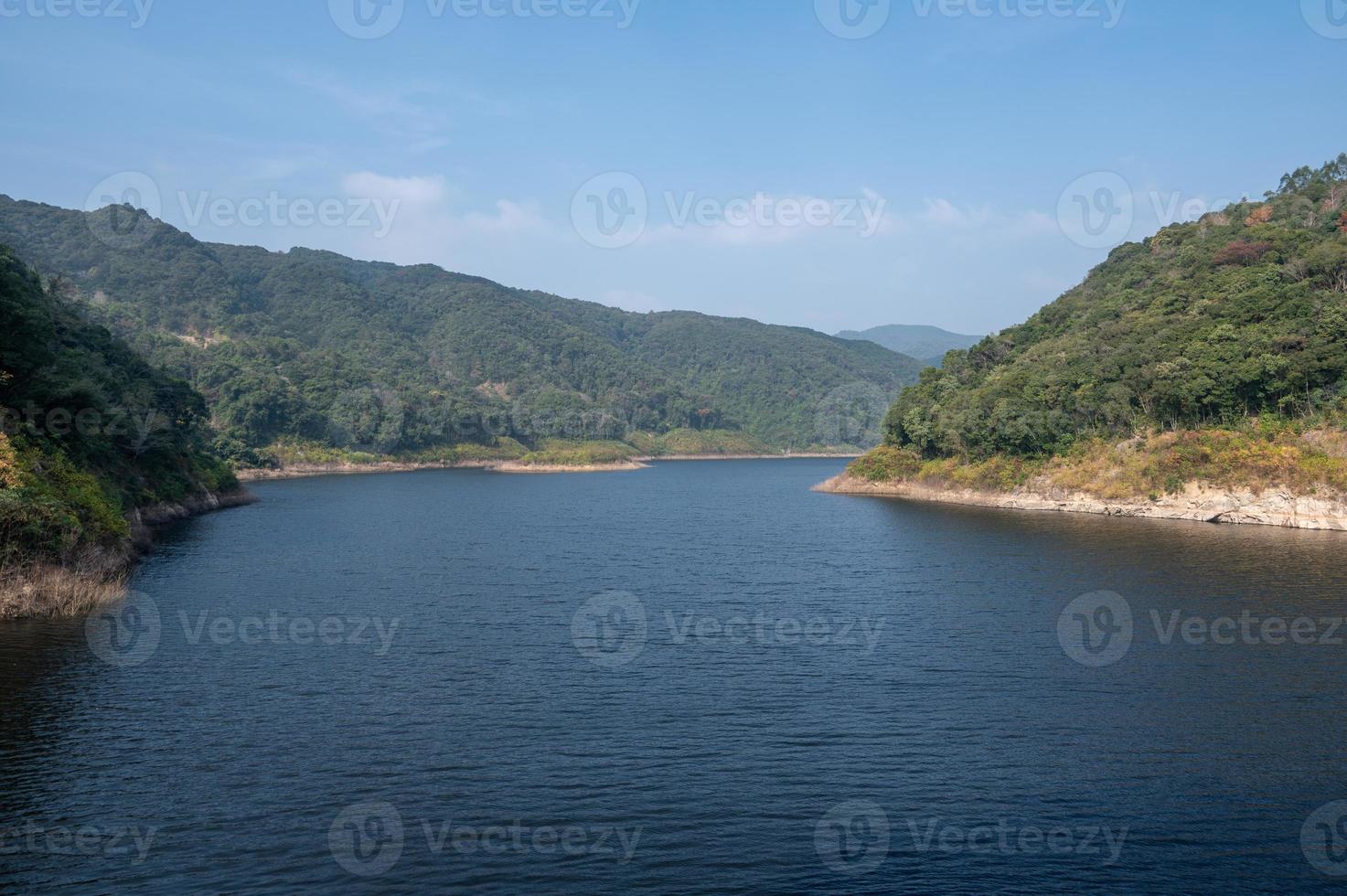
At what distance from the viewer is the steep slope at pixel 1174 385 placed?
69.1 m

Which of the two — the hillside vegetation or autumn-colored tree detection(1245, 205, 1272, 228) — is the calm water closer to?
the hillside vegetation

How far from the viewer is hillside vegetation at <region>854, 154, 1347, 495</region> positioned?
6931 cm

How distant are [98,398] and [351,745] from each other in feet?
130

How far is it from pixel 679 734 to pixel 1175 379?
68.8 m

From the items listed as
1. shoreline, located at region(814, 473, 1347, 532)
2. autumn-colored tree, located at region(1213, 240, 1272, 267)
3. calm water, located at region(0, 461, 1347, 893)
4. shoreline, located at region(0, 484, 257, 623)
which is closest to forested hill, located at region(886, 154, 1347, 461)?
autumn-colored tree, located at region(1213, 240, 1272, 267)

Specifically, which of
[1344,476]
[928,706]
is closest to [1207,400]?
[1344,476]

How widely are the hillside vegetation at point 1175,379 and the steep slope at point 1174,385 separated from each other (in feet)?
0.51

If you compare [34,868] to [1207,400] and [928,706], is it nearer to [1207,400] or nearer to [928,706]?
[928,706]

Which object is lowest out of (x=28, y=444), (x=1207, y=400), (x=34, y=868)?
(x=34, y=868)

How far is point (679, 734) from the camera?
77.7 feet

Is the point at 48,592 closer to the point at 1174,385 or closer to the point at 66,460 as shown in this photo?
the point at 66,460

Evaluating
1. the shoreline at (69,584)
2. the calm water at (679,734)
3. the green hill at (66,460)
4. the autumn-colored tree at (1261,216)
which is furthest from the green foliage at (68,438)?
the autumn-colored tree at (1261,216)

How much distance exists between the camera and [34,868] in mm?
16562

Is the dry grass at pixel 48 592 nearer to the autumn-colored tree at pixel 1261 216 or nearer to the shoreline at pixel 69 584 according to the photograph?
the shoreline at pixel 69 584
